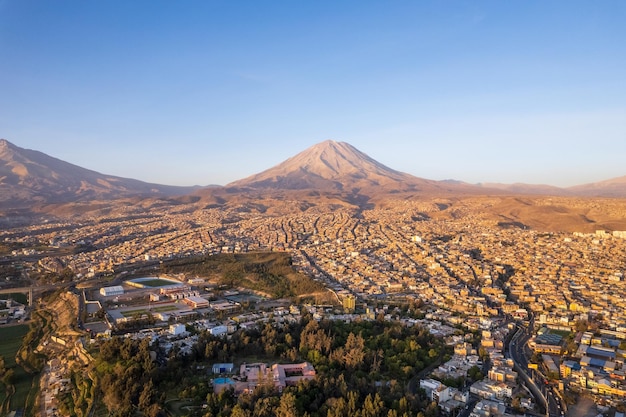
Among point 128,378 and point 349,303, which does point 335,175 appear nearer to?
point 349,303

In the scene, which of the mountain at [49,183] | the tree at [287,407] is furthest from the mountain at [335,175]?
the tree at [287,407]

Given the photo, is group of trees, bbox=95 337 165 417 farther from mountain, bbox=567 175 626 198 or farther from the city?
mountain, bbox=567 175 626 198

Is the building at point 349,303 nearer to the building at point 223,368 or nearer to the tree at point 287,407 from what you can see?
the building at point 223,368

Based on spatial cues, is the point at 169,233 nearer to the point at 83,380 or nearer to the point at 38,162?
the point at 83,380

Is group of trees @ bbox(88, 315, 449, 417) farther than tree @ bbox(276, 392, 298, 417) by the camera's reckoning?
Yes

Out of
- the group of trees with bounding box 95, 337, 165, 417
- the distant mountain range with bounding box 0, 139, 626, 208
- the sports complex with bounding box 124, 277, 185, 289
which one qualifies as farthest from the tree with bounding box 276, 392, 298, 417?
the distant mountain range with bounding box 0, 139, 626, 208

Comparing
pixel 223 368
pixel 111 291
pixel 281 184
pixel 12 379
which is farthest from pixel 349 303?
pixel 281 184
